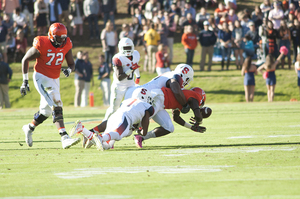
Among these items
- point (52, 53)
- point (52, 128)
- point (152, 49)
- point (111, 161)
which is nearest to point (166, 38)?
point (152, 49)

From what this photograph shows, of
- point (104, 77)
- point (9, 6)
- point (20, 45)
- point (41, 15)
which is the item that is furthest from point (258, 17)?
point (9, 6)

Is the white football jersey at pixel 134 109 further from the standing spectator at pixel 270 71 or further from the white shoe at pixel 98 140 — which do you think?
the standing spectator at pixel 270 71

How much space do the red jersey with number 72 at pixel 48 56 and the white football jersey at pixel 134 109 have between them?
57.2 inches

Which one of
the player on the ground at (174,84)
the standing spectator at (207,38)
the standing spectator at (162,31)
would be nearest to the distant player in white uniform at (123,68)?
the player on the ground at (174,84)

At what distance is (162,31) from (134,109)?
12.4 meters

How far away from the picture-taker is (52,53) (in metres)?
6.61

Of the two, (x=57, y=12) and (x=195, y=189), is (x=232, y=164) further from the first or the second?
(x=57, y=12)

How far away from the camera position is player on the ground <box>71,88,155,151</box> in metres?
5.54

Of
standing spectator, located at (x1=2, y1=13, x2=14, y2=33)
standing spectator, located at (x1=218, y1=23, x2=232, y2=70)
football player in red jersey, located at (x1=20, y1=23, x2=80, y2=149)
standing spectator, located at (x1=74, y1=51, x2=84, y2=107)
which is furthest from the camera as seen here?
standing spectator, located at (x1=2, y1=13, x2=14, y2=33)

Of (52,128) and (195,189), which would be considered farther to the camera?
(52,128)

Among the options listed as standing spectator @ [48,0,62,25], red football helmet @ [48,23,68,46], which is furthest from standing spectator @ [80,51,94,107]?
red football helmet @ [48,23,68,46]

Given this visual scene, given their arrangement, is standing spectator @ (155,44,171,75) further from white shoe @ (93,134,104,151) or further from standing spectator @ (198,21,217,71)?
white shoe @ (93,134,104,151)

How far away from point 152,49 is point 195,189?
1398 centimetres

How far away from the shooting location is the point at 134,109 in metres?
5.80
